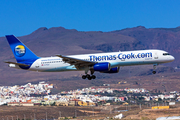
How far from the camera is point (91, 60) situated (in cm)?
6762

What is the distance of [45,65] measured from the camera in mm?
70812

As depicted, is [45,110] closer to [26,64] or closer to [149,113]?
[149,113]

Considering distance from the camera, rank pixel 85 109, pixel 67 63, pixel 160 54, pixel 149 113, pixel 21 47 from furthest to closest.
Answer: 1. pixel 85 109
2. pixel 149 113
3. pixel 21 47
4. pixel 67 63
5. pixel 160 54

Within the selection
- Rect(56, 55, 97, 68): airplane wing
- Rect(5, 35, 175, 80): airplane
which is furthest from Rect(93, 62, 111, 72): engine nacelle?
Rect(56, 55, 97, 68): airplane wing

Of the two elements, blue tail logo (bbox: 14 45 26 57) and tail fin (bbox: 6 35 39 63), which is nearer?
tail fin (bbox: 6 35 39 63)

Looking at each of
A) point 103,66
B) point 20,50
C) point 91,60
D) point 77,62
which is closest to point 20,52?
point 20,50

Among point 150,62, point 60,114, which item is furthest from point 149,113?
point 150,62

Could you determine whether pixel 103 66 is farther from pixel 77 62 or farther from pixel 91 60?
pixel 77 62

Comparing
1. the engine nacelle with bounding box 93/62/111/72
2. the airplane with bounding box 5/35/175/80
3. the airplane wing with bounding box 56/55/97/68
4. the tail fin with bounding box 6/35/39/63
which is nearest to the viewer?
the airplane with bounding box 5/35/175/80

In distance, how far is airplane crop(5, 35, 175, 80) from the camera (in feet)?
213

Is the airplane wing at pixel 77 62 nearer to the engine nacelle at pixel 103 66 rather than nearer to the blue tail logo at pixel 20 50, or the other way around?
the engine nacelle at pixel 103 66

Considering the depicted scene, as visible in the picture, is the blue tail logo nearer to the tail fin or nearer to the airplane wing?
the tail fin

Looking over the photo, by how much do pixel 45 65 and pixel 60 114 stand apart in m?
78.8

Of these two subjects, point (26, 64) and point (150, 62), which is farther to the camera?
point (26, 64)
